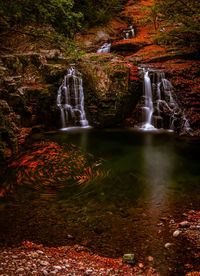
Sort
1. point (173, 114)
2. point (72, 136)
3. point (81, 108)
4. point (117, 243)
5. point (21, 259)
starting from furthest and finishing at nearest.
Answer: point (81, 108), point (173, 114), point (72, 136), point (117, 243), point (21, 259)

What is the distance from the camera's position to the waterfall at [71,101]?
34.8 feet

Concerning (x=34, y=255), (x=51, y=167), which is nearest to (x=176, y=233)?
(x=34, y=255)

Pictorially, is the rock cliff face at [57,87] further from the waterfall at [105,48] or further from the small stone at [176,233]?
the small stone at [176,233]

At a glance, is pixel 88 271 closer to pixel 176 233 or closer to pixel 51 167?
pixel 176 233

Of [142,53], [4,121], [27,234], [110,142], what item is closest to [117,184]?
[27,234]

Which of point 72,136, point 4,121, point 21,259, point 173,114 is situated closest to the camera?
point 21,259

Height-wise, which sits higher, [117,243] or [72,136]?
[72,136]

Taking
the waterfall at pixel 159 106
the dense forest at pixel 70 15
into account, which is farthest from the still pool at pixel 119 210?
the dense forest at pixel 70 15

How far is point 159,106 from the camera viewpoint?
35.4ft

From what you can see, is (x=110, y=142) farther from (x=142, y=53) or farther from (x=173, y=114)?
(x=142, y=53)

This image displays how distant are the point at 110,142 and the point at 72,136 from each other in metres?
2.08

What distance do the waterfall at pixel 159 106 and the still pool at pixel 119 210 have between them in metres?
3.70

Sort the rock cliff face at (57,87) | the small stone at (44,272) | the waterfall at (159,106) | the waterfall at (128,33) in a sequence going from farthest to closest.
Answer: the waterfall at (128,33) → the waterfall at (159,106) → the rock cliff face at (57,87) → the small stone at (44,272)

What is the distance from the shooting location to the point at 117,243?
2955 mm
